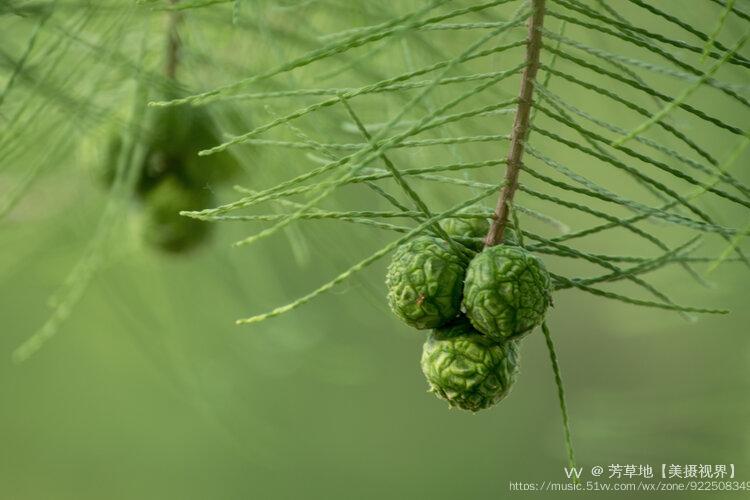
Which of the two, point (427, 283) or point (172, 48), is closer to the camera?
point (427, 283)

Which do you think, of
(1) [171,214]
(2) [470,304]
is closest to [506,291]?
(2) [470,304]

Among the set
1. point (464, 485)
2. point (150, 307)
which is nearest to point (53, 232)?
point (150, 307)

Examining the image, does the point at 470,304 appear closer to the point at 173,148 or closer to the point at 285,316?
the point at 173,148

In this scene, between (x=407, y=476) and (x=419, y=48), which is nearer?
(x=419, y=48)

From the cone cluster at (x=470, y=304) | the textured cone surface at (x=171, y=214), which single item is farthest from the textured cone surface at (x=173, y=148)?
the cone cluster at (x=470, y=304)

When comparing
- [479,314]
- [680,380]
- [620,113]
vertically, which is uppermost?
[620,113]

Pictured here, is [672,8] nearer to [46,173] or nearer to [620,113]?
[620,113]
